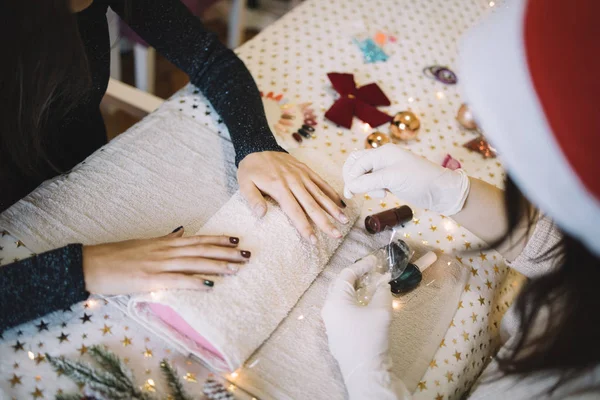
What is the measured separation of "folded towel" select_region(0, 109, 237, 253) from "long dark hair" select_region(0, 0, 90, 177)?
10 centimetres

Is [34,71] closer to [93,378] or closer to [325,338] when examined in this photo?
[93,378]

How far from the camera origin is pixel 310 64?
1.28m

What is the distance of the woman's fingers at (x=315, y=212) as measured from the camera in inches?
33.3

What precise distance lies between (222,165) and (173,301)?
0.38m

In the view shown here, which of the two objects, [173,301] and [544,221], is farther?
Result: [544,221]

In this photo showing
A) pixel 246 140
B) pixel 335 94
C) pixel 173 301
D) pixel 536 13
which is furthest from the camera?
pixel 335 94

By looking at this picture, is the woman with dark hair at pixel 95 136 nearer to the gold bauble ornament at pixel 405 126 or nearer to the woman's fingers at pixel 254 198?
the woman's fingers at pixel 254 198

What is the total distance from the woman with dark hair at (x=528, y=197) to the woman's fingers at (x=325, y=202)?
5cm

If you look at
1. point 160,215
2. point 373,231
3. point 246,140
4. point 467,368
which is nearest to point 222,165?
point 246,140

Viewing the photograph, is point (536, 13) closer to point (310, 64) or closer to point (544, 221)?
point (544, 221)

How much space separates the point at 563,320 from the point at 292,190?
482 millimetres

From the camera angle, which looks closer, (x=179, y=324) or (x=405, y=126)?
(x=179, y=324)

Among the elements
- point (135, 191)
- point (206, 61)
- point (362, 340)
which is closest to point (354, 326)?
point (362, 340)

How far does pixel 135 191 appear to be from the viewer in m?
0.91
